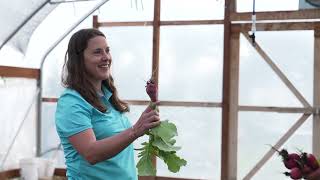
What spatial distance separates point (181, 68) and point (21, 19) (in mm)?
1671

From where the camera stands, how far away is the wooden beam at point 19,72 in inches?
208

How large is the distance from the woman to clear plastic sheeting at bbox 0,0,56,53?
3.05 metres

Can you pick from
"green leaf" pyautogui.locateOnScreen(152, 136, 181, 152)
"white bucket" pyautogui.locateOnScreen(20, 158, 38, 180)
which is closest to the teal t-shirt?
"green leaf" pyautogui.locateOnScreen(152, 136, 181, 152)

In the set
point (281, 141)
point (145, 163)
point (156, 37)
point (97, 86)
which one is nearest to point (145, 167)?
point (145, 163)

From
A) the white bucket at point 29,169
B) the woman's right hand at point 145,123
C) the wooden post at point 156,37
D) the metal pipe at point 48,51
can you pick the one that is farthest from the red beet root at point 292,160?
the white bucket at point 29,169

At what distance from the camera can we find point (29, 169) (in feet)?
17.8

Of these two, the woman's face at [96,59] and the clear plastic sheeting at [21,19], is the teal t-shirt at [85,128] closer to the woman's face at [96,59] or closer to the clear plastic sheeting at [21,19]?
the woman's face at [96,59]

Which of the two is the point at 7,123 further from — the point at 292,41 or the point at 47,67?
the point at 292,41

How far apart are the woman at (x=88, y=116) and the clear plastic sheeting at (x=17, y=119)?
3.76m

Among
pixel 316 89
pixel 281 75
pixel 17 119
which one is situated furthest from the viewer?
pixel 17 119

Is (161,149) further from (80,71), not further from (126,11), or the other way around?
(126,11)

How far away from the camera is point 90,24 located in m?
5.57

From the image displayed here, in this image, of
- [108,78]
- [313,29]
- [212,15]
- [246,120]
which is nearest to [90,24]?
[212,15]

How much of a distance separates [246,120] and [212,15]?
3.61ft
